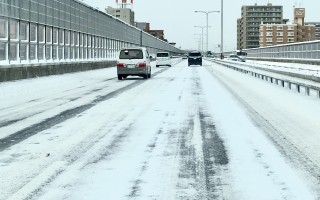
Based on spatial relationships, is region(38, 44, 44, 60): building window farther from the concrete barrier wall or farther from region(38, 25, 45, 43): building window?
the concrete barrier wall

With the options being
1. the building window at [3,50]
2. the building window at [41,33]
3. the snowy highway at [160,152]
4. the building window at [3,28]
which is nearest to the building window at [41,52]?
the building window at [41,33]

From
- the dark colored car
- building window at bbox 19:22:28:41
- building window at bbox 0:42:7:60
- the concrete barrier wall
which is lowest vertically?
the concrete barrier wall

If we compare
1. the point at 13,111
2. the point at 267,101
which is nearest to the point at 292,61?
the point at 267,101

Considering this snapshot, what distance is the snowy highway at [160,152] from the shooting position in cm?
545

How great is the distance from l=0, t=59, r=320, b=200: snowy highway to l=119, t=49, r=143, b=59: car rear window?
52.0 ft

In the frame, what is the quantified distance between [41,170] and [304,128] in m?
5.39

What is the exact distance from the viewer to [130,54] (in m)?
29.8

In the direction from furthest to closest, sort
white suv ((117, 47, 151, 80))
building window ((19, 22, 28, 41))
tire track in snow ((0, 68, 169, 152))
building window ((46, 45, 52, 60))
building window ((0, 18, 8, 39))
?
building window ((46, 45, 52, 60)), white suv ((117, 47, 151, 80)), building window ((19, 22, 28, 41)), building window ((0, 18, 8, 39)), tire track in snow ((0, 68, 169, 152))

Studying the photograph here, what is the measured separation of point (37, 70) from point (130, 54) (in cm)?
509

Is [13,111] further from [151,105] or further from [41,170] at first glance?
[41,170]

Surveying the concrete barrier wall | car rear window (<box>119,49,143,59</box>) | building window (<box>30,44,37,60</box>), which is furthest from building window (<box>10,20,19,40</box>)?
car rear window (<box>119,49,143,59</box>)

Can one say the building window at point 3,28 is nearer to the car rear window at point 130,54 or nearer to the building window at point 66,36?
the car rear window at point 130,54

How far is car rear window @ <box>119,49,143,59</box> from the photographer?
29609 mm

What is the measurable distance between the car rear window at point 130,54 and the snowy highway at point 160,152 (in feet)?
52.0
